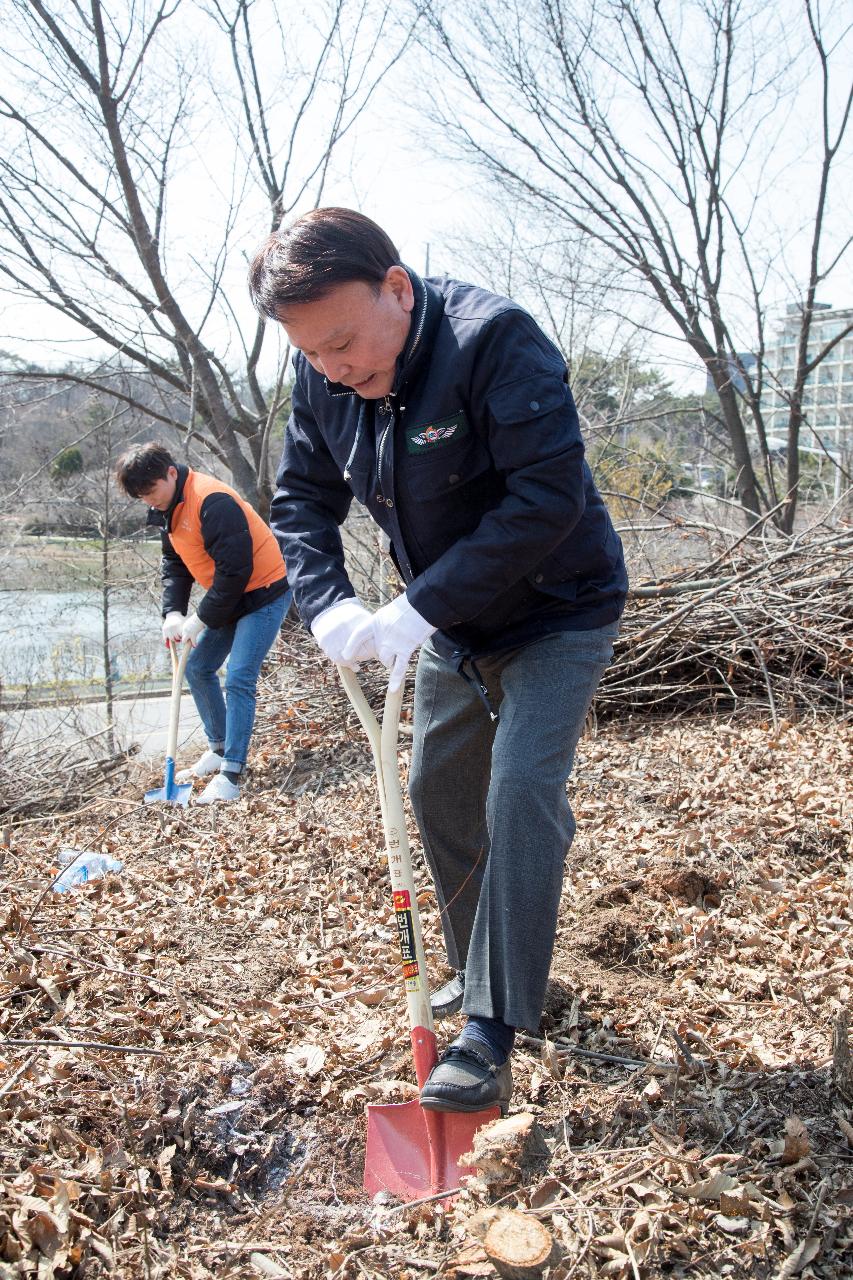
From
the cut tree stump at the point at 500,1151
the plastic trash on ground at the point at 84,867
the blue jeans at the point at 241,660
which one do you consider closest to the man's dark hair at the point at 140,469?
the blue jeans at the point at 241,660

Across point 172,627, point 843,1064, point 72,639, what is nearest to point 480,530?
point 843,1064

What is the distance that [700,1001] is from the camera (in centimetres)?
276

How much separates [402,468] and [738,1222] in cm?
162

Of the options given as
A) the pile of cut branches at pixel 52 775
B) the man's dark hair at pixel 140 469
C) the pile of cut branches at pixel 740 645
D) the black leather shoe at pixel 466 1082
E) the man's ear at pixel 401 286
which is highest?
the man's ear at pixel 401 286

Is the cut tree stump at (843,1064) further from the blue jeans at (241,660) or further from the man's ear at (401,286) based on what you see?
the blue jeans at (241,660)

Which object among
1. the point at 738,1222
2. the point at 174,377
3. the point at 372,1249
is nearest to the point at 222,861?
the point at 372,1249

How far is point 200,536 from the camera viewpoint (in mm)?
5438

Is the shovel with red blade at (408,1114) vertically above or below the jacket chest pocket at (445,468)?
below

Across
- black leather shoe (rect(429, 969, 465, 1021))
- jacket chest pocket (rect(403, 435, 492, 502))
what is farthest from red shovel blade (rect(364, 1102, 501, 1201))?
jacket chest pocket (rect(403, 435, 492, 502))

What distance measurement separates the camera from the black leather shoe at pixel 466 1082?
195 centimetres

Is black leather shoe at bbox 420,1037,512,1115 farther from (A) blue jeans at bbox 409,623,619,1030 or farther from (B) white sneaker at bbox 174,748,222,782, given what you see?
(B) white sneaker at bbox 174,748,222,782

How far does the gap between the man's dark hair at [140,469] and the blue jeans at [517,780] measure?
127 inches

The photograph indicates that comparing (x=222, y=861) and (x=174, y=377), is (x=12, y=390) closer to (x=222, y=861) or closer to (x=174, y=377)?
(x=174, y=377)

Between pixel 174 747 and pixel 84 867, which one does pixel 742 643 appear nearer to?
pixel 174 747
